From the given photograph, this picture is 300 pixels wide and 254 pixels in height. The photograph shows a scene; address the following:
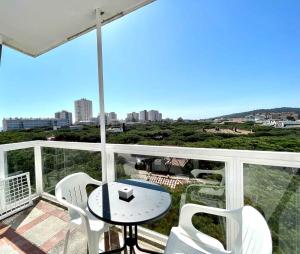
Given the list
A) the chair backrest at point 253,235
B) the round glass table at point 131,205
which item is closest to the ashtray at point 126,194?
the round glass table at point 131,205

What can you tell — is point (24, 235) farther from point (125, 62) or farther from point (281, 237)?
point (125, 62)

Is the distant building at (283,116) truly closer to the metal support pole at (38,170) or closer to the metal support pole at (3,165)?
the metal support pole at (38,170)

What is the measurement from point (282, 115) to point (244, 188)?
1.07 metres

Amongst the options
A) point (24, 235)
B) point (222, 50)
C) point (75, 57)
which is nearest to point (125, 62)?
point (75, 57)

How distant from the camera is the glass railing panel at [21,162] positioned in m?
3.28

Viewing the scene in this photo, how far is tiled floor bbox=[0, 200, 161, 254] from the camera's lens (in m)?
2.21

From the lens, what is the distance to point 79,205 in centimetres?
217

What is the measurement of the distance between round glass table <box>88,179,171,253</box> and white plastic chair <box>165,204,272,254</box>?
0.26 m

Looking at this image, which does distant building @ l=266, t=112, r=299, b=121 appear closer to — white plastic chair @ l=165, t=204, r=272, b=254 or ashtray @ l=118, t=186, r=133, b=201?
white plastic chair @ l=165, t=204, r=272, b=254

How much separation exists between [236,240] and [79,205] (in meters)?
1.64

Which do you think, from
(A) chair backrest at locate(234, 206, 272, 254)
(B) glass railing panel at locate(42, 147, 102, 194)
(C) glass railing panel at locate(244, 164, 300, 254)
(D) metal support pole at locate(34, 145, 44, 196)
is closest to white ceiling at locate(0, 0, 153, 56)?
(B) glass railing panel at locate(42, 147, 102, 194)

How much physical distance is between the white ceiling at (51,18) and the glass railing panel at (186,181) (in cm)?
180

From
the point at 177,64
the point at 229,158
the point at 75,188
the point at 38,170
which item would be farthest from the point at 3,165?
the point at 177,64

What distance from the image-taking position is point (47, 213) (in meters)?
3.02
